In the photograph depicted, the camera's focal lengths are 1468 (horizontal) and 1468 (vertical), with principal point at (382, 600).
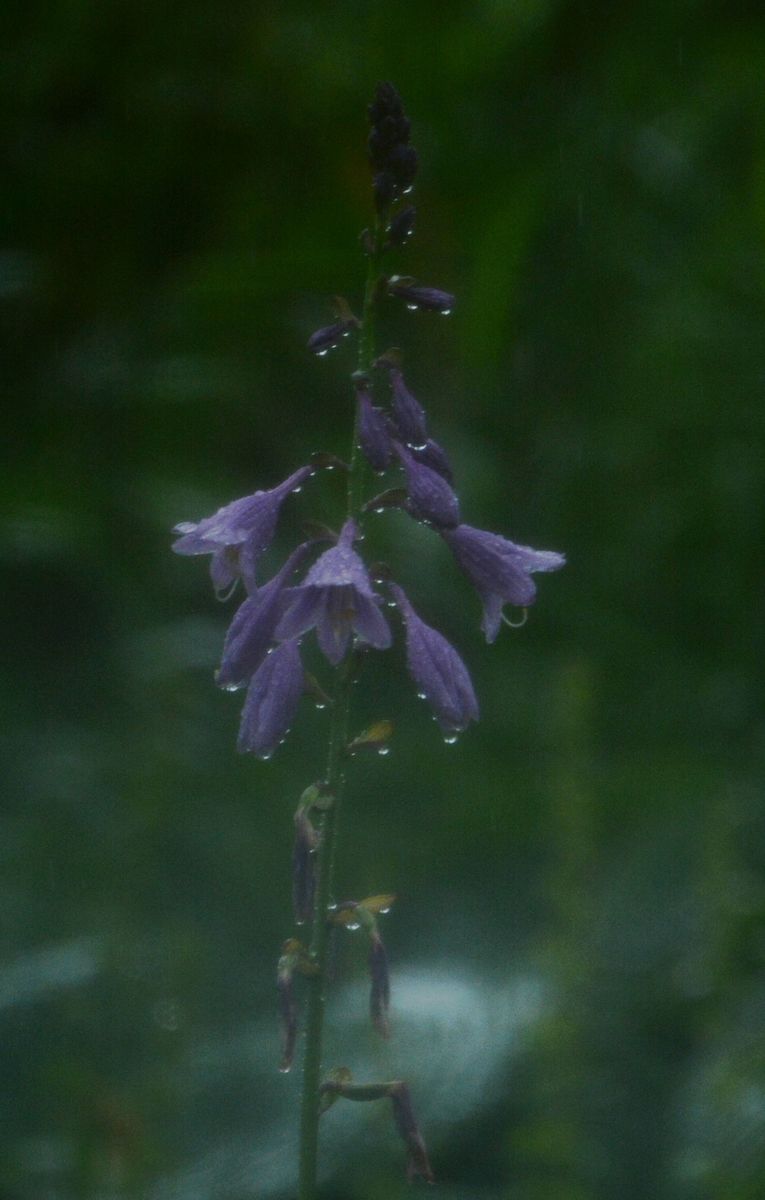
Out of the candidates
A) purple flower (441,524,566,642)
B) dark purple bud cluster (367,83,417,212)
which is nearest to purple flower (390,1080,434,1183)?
purple flower (441,524,566,642)

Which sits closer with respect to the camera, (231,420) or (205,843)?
(205,843)

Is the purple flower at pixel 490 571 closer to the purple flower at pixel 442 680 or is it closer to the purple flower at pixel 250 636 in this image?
the purple flower at pixel 442 680

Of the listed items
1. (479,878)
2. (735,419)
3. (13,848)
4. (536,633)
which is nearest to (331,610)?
(13,848)

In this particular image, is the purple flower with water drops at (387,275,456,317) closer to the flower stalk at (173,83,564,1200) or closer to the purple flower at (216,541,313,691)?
the flower stalk at (173,83,564,1200)

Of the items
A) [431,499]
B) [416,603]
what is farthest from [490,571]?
[416,603]

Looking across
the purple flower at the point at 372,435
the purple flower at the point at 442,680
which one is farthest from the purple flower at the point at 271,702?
the purple flower at the point at 372,435

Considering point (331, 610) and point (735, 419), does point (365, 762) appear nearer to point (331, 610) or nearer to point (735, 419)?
point (735, 419)
